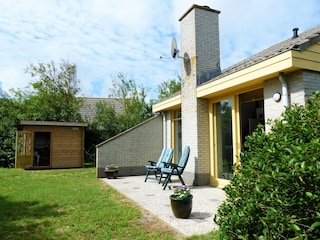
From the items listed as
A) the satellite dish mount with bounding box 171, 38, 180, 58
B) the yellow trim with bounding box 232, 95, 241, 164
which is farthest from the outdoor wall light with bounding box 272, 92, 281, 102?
the satellite dish mount with bounding box 171, 38, 180, 58

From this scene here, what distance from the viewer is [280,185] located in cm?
158

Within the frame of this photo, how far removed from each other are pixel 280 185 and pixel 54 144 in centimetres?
1343

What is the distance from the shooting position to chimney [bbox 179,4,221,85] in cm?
779

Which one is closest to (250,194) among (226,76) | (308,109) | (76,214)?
(308,109)

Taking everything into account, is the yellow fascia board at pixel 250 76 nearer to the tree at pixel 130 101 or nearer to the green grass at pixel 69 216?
the green grass at pixel 69 216

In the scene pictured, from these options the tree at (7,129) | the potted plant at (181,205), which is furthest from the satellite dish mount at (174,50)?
the tree at (7,129)

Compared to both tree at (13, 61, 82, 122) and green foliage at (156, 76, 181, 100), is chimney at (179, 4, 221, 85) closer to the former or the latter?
tree at (13, 61, 82, 122)

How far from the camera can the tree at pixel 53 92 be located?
15688 millimetres

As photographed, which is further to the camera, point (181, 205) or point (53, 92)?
point (53, 92)

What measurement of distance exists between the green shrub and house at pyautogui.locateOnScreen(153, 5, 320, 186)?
319 centimetres

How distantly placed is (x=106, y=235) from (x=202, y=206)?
7.17 ft

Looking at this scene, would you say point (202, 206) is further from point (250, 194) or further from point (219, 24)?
point (219, 24)

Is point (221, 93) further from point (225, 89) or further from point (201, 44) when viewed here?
point (201, 44)

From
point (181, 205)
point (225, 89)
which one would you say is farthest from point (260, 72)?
point (181, 205)
